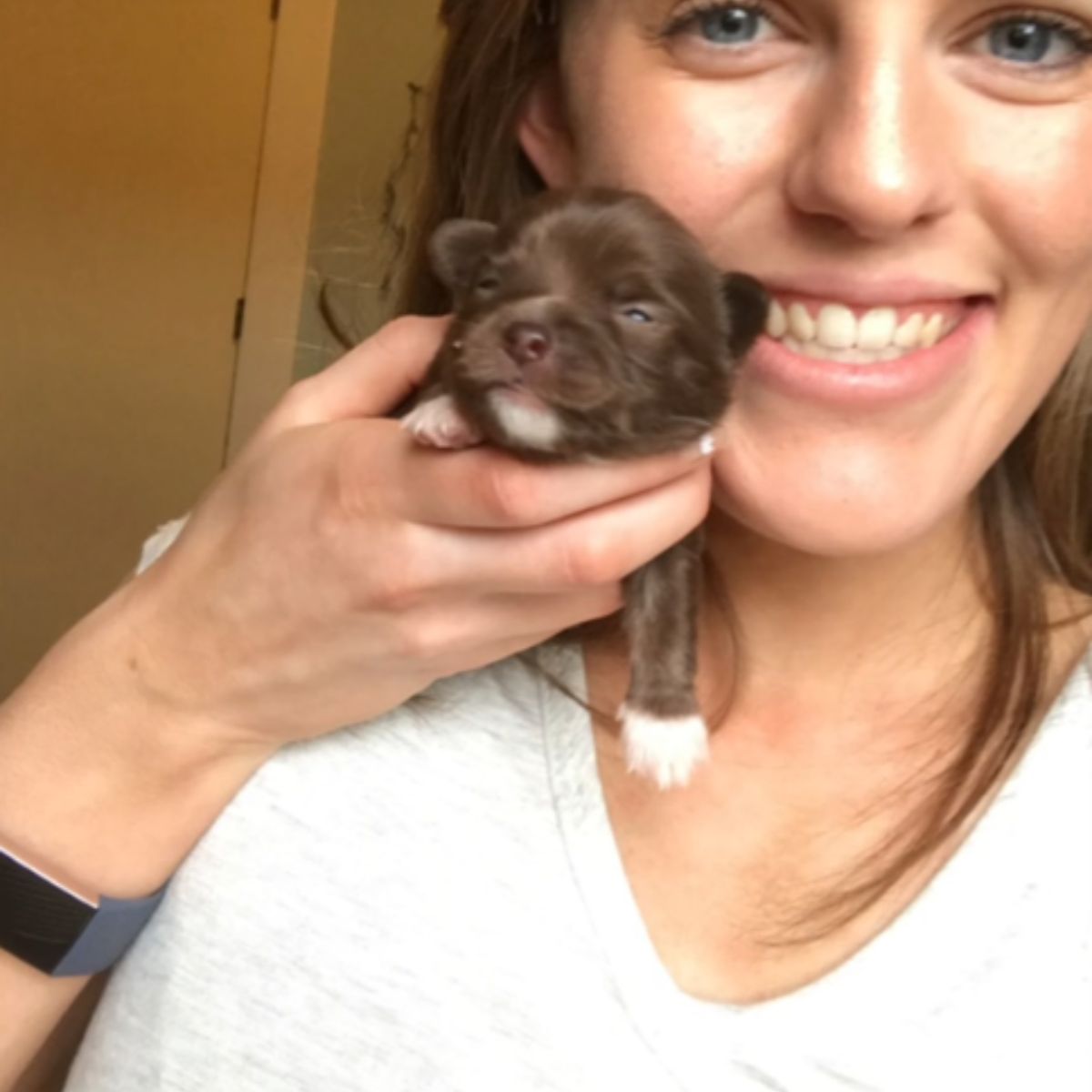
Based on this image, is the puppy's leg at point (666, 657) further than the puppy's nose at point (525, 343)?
Yes

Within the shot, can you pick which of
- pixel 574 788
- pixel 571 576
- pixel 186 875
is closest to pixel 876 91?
pixel 571 576

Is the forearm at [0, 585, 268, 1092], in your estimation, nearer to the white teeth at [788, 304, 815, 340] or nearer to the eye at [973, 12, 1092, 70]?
the white teeth at [788, 304, 815, 340]

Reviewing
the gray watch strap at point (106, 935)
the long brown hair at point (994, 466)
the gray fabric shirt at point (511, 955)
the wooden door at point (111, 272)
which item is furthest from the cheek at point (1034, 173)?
the wooden door at point (111, 272)

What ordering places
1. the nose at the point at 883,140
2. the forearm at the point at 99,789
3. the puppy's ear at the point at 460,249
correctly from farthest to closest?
the puppy's ear at the point at 460,249, the forearm at the point at 99,789, the nose at the point at 883,140

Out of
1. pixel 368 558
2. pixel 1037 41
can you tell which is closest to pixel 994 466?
pixel 1037 41

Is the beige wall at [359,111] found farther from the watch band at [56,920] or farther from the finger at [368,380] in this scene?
the watch band at [56,920]

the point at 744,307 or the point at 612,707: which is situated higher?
the point at 744,307

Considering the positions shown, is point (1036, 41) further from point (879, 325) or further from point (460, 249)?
point (460, 249)

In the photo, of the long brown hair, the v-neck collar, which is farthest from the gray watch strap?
the long brown hair
